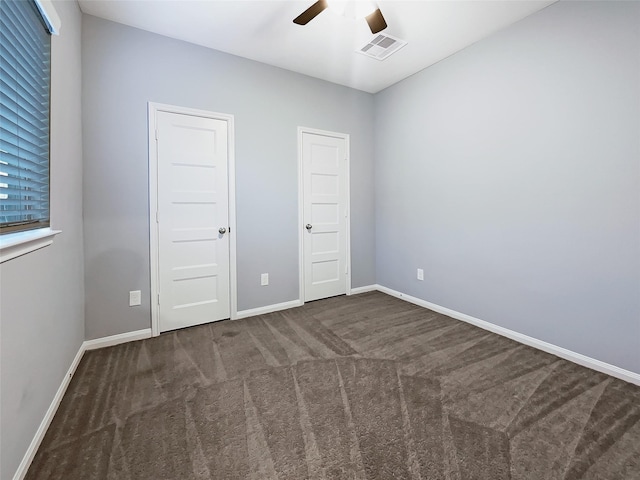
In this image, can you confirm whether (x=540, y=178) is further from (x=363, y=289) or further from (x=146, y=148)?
(x=146, y=148)

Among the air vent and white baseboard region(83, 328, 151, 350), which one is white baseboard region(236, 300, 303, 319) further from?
the air vent

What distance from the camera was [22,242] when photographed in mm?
1160

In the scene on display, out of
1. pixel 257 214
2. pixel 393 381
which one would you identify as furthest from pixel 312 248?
pixel 393 381

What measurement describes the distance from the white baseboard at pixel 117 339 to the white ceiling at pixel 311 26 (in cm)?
273

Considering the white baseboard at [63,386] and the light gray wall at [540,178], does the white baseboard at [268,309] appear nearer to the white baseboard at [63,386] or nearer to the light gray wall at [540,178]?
the white baseboard at [63,386]

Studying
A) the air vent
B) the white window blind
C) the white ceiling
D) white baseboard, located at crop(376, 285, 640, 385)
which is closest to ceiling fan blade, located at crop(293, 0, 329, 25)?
the white ceiling

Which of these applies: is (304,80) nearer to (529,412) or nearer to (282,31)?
(282,31)

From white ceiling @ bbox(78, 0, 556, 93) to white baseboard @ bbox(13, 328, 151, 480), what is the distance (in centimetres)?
274

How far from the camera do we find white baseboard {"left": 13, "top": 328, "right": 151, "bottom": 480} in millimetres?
1229

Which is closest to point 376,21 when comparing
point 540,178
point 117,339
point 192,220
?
point 540,178

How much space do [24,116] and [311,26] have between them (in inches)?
86.5

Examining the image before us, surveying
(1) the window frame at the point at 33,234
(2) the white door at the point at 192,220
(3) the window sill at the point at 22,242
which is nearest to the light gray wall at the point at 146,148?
(2) the white door at the point at 192,220

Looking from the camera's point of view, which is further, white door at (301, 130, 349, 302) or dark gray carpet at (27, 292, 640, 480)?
white door at (301, 130, 349, 302)

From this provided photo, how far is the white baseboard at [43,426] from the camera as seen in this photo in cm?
120
